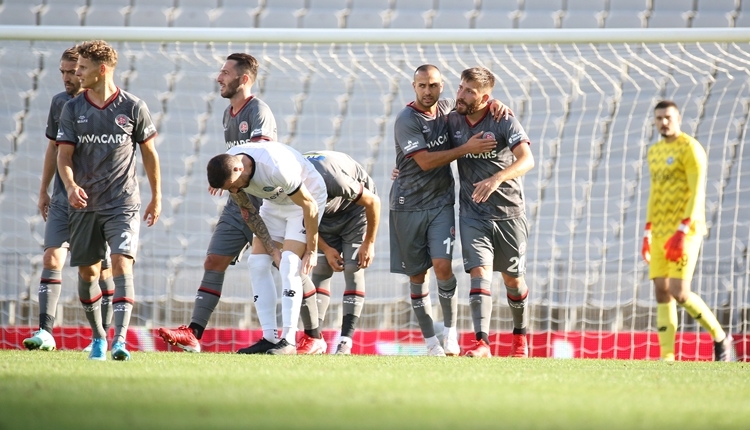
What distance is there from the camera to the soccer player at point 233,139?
6.51 meters

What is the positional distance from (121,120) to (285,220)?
1290 mm

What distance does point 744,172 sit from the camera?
9461mm

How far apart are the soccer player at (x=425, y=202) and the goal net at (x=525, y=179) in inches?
75.6

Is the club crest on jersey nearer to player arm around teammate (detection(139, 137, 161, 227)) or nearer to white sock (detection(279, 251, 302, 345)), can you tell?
player arm around teammate (detection(139, 137, 161, 227))

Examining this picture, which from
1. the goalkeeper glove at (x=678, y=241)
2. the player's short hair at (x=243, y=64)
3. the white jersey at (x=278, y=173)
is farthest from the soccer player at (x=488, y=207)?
the player's short hair at (x=243, y=64)

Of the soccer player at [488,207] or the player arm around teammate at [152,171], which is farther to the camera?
the soccer player at [488,207]

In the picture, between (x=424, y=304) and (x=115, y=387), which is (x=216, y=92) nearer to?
(x=424, y=304)

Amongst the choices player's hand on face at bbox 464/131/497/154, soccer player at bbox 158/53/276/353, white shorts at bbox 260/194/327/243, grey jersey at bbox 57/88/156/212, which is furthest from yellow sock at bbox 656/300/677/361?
grey jersey at bbox 57/88/156/212

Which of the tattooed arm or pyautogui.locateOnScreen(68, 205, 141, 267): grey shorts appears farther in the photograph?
the tattooed arm

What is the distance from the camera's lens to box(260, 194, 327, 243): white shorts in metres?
5.88

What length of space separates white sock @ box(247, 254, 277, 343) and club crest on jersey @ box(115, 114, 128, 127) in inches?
49.7

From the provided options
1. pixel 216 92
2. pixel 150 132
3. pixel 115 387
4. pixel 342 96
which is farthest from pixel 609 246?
pixel 115 387

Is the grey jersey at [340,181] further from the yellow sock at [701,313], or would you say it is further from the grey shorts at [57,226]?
the yellow sock at [701,313]

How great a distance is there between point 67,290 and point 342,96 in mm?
3728
